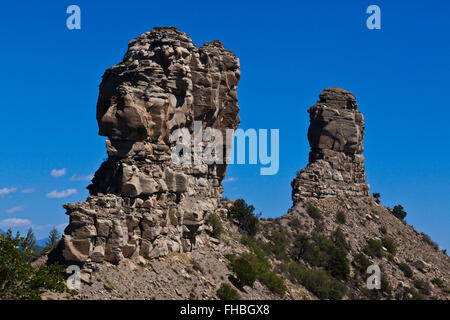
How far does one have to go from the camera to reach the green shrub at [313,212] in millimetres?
73250

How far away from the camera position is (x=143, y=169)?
39469 mm

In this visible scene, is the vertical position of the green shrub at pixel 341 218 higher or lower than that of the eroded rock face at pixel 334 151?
lower

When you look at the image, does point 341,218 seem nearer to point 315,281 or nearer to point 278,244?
point 278,244

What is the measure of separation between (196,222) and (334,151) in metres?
42.4

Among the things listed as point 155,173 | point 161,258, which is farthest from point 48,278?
point 155,173

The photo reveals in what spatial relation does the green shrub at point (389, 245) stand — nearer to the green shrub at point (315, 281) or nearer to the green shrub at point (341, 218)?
the green shrub at point (341, 218)

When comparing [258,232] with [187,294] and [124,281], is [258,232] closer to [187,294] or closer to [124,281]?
[187,294]

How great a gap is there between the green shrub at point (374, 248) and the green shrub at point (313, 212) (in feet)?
23.7

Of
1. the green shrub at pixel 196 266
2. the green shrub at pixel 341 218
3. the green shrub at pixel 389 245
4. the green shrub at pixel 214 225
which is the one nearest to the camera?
the green shrub at pixel 196 266

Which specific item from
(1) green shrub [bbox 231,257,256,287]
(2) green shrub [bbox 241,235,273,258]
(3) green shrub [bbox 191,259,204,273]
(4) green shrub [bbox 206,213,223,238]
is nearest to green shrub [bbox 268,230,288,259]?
(2) green shrub [bbox 241,235,273,258]

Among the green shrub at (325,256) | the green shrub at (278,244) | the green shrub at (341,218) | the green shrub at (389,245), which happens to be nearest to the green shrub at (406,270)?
the green shrub at (389,245)

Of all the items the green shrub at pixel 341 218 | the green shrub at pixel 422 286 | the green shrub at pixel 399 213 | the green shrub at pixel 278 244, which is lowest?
the green shrub at pixel 422 286

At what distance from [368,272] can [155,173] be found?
36.0 m

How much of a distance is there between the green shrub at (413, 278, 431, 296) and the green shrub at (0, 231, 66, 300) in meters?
49.8
